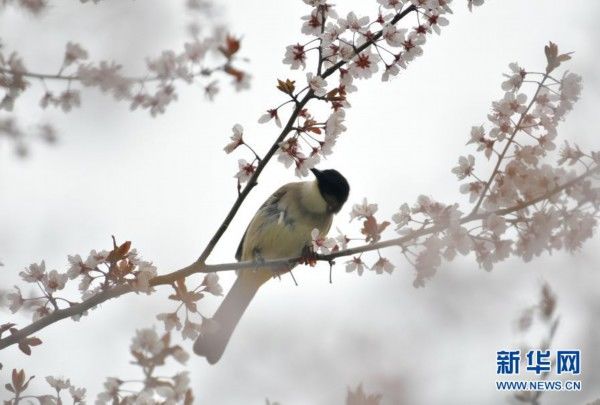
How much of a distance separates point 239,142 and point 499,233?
121 centimetres

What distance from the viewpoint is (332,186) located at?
626 centimetres

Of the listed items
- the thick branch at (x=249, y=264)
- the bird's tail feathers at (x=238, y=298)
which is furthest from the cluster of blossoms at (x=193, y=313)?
the bird's tail feathers at (x=238, y=298)

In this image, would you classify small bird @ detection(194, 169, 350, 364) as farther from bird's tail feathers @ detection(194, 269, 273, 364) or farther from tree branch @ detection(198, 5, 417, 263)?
tree branch @ detection(198, 5, 417, 263)

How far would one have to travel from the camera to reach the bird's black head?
247 inches

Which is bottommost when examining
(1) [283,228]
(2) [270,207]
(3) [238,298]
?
(3) [238,298]

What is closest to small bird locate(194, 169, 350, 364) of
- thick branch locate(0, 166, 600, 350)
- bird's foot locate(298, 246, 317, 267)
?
bird's foot locate(298, 246, 317, 267)

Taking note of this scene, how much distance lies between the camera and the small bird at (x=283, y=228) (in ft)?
19.9

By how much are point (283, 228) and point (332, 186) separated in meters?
Result: 0.53

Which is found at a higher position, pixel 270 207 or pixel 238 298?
pixel 270 207

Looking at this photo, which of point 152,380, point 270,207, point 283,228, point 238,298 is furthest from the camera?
point 270,207

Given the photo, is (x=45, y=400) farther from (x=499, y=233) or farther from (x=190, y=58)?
(x=499, y=233)

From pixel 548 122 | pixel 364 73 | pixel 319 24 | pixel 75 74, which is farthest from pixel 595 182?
pixel 75 74

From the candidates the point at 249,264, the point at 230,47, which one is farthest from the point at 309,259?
the point at 230,47

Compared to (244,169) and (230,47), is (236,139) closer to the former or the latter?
(244,169)
